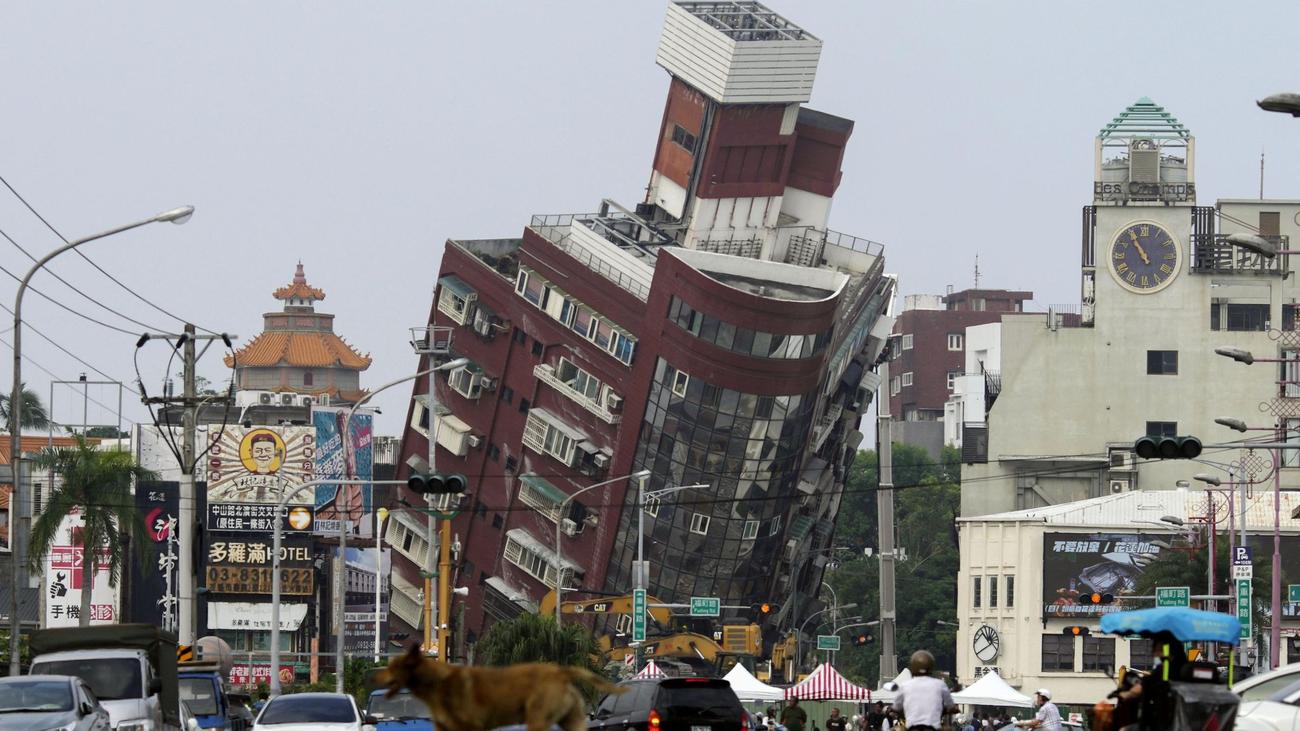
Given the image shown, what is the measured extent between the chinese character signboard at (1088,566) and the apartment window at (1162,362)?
54.6 feet

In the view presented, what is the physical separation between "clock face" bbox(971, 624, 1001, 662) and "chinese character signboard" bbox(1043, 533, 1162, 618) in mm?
2768

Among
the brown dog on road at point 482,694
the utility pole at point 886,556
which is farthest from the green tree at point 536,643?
Answer: the brown dog on road at point 482,694

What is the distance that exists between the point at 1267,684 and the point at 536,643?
149 feet

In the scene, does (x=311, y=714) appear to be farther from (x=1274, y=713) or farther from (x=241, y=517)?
(x=241, y=517)

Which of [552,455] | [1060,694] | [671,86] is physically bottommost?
[1060,694]

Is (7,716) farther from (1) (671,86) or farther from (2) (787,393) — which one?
(1) (671,86)

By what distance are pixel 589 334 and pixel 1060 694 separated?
81.8 feet

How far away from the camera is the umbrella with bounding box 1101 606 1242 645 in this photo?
55.7 ft

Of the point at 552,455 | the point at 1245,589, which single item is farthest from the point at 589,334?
the point at 1245,589

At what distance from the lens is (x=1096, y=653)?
9731 centimetres

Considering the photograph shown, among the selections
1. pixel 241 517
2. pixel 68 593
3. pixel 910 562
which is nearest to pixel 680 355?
pixel 241 517

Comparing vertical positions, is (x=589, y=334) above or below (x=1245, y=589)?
above

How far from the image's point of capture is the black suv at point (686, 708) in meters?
28.5

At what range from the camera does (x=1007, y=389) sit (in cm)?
11219
